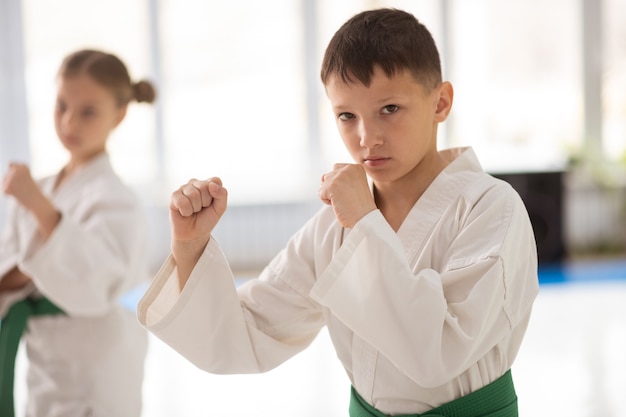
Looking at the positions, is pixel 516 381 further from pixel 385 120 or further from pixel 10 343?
pixel 385 120

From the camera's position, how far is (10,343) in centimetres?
227

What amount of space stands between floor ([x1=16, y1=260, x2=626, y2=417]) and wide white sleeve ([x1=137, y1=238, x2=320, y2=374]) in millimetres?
1923

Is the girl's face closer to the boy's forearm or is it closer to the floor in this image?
the boy's forearm

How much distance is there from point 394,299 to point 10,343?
56.6 inches

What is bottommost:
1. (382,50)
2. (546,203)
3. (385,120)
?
(546,203)

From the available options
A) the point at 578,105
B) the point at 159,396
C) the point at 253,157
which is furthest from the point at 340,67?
the point at 578,105

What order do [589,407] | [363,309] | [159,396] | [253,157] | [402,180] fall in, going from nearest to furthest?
[363,309]
[402,180]
[589,407]
[159,396]
[253,157]

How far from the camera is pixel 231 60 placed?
7.72 meters

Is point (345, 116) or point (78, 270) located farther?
point (78, 270)

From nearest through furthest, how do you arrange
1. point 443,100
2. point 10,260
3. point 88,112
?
point 443,100
point 10,260
point 88,112

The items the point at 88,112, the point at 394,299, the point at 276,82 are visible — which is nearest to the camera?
the point at 394,299

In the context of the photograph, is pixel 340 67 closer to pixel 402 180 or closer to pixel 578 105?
pixel 402 180

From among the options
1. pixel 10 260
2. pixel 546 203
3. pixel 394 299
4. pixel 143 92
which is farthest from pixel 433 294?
pixel 546 203

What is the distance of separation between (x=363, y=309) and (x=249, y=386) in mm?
2662
